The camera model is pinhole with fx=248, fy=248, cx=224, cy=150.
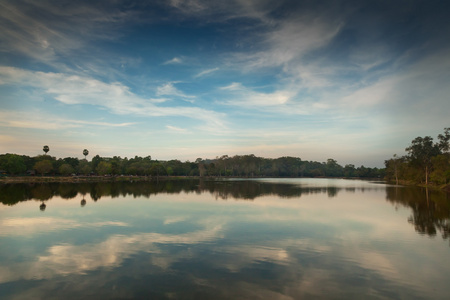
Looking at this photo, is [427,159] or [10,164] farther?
[10,164]

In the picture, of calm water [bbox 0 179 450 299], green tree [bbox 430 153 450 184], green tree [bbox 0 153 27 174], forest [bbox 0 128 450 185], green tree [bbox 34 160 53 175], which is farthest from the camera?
green tree [bbox 34 160 53 175]

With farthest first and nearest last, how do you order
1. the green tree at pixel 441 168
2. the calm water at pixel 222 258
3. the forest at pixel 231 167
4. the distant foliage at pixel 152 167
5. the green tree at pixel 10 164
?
the distant foliage at pixel 152 167, the green tree at pixel 10 164, the forest at pixel 231 167, the green tree at pixel 441 168, the calm water at pixel 222 258

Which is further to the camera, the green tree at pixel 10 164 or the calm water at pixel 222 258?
the green tree at pixel 10 164

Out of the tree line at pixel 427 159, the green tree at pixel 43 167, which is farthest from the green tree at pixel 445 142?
the green tree at pixel 43 167

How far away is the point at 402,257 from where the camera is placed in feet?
40.1

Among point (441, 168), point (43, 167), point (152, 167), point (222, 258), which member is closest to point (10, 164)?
point (43, 167)

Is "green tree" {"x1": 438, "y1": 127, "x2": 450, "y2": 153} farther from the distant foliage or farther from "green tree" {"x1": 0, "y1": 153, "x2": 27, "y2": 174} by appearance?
"green tree" {"x1": 0, "y1": 153, "x2": 27, "y2": 174}

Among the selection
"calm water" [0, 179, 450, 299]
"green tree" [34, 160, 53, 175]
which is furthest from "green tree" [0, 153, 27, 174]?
"calm water" [0, 179, 450, 299]

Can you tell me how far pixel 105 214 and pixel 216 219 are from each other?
426 inches

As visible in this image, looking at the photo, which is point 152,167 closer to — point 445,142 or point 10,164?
point 10,164

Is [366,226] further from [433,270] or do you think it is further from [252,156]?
[252,156]

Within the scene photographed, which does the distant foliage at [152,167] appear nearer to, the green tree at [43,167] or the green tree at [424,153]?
the green tree at [43,167]

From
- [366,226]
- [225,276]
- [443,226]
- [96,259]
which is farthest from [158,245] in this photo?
[443,226]

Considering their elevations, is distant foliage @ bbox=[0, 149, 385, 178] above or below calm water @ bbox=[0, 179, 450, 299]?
above
